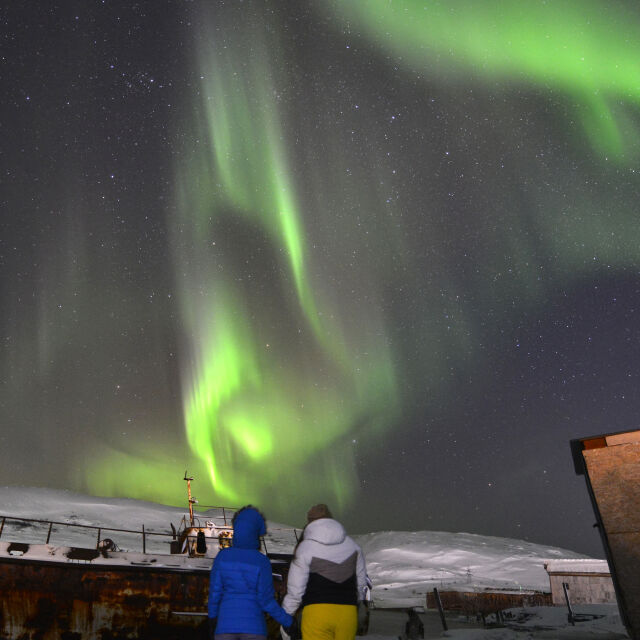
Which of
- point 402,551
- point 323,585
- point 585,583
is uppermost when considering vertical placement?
point 402,551

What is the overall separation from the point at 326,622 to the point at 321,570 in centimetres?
35

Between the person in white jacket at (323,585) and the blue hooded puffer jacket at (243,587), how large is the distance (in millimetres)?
159

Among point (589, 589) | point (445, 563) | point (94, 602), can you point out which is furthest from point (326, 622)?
point (445, 563)

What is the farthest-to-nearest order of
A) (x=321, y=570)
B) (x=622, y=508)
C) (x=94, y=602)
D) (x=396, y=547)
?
(x=396, y=547)
(x=94, y=602)
(x=622, y=508)
(x=321, y=570)

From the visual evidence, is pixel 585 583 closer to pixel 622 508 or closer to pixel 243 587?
pixel 622 508

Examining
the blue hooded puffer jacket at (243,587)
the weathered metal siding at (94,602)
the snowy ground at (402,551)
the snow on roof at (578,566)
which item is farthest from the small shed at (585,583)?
the blue hooded puffer jacket at (243,587)

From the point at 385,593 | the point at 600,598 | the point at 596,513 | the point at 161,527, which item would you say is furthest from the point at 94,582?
the point at 161,527

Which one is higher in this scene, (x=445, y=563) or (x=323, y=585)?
(x=445, y=563)

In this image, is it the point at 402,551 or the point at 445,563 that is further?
the point at 402,551

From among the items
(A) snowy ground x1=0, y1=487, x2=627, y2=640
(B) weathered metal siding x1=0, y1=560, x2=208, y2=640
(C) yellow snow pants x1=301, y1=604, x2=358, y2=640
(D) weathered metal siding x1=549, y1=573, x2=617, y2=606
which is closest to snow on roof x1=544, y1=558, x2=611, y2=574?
(D) weathered metal siding x1=549, y1=573, x2=617, y2=606

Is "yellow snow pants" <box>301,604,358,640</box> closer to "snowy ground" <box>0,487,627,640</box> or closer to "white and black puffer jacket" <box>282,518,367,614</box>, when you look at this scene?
"white and black puffer jacket" <box>282,518,367,614</box>

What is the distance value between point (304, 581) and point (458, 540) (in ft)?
483

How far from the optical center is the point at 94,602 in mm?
15719

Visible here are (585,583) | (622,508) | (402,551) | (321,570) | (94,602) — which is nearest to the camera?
(321,570)
